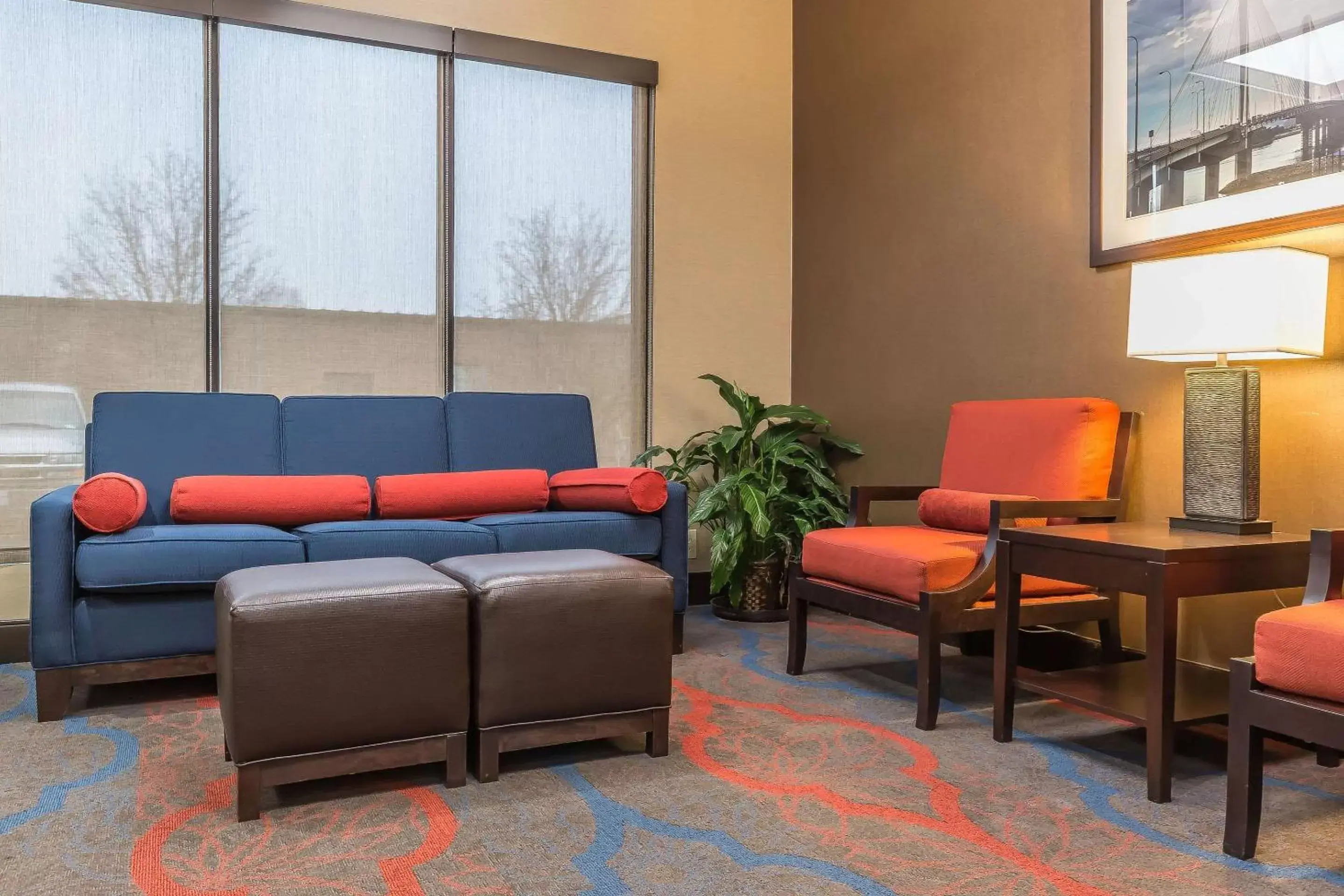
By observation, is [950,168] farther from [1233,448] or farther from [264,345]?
[264,345]

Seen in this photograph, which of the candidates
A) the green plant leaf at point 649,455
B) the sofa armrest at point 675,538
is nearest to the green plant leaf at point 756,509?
the sofa armrest at point 675,538

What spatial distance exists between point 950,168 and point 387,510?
249 cm

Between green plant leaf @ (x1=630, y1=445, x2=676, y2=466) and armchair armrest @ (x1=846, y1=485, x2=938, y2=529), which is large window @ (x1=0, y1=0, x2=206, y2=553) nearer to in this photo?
green plant leaf @ (x1=630, y1=445, x2=676, y2=466)

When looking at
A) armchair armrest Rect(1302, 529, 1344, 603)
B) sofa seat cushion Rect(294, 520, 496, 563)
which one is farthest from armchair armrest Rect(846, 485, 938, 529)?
armchair armrest Rect(1302, 529, 1344, 603)

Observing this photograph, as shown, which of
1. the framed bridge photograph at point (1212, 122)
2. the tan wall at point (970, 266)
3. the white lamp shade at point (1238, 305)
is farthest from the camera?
the tan wall at point (970, 266)

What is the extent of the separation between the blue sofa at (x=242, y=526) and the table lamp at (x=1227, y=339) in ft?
5.48

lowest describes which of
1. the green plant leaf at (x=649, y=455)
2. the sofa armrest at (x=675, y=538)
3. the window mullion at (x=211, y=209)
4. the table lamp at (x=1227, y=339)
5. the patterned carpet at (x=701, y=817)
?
the patterned carpet at (x=701, y=817)

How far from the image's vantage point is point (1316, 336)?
2398 millimetres

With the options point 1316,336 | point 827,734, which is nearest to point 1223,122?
point 1316,336

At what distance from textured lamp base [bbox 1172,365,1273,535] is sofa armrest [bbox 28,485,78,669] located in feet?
9.73

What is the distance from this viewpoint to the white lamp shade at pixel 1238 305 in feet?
7.55

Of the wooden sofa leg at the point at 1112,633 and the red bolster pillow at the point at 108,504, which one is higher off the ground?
the red bolster pillow at the point at 108,504

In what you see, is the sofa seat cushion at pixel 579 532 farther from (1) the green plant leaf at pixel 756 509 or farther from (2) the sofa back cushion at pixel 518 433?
(1) the green plant leaf at pixel 756 509

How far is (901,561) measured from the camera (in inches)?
107
